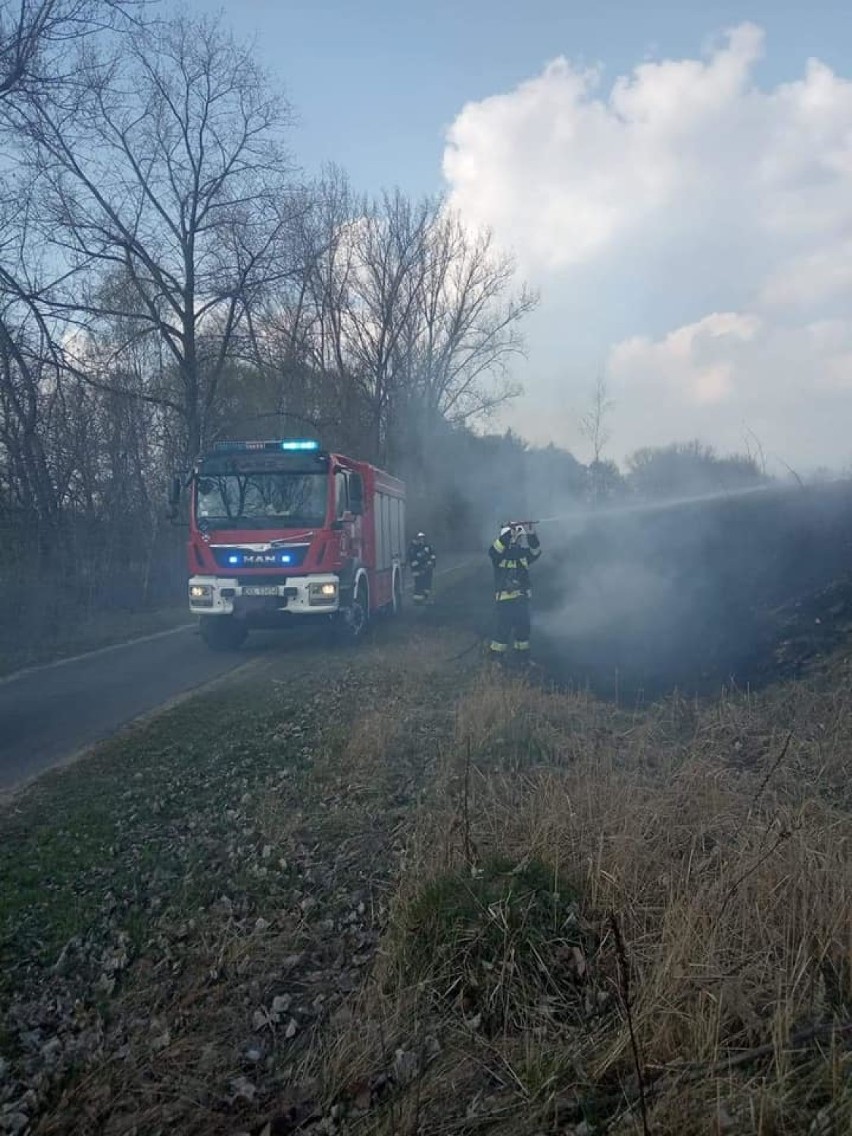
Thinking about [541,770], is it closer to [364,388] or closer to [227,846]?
[227,846]

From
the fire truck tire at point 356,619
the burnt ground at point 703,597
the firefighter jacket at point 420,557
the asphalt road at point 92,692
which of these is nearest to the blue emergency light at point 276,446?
the fire truck tire at point 356,619

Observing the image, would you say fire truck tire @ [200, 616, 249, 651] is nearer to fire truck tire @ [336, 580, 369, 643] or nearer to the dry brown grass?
fire truck tire @ [336, 580, 369, 643]

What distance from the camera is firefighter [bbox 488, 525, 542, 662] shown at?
11.6 metres

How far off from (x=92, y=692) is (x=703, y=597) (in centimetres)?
1011

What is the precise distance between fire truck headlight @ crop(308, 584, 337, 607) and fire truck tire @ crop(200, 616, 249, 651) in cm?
147

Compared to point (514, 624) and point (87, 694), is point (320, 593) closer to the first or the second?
point (514, 624)

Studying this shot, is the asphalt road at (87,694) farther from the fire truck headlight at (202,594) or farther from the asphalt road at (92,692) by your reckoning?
the fire truck headlight at (202,594)

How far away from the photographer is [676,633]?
1339 centimetres

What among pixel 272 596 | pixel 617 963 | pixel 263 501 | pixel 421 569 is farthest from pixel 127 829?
pixel 421 569

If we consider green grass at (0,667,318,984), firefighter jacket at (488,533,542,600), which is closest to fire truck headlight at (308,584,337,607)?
firefighter jacket at (488,533,542,600)

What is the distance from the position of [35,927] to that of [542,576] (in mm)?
18369

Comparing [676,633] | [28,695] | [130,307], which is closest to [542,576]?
[676,633]

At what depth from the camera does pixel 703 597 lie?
15586 millimetres

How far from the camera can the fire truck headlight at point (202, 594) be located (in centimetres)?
1239
